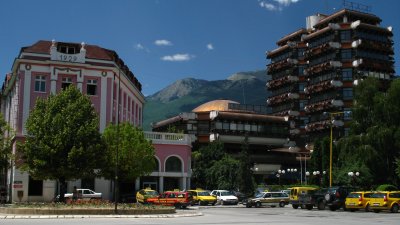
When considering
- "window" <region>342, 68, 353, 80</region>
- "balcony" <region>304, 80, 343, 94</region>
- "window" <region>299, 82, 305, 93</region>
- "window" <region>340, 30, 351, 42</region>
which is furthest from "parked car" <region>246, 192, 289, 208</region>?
"window" <region>299, 82, 305, 93</region>

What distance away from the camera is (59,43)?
56594 mm

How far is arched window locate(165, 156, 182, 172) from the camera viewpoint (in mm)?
62250

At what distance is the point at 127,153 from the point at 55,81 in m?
12.3

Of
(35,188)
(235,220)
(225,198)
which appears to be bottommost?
(235,220)

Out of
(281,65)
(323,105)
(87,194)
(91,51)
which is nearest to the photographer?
(87,194)

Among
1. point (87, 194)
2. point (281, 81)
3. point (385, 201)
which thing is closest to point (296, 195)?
point (385, 201)

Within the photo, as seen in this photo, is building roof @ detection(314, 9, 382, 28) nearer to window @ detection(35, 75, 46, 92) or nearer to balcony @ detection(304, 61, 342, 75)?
balcony @ detection(304, 61, 342, 75)

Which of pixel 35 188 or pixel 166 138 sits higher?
pixel 166 138

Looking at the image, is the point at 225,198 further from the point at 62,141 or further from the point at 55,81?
the point at 55,81

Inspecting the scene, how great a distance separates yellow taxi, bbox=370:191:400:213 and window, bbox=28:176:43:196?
32.0 meters

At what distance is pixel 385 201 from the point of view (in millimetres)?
38062

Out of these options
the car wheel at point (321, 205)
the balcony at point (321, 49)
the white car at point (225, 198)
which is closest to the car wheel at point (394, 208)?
the car wheel at point (321, 205)

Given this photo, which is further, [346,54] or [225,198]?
[346,54]

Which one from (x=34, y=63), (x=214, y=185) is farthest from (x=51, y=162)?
(x=214, y=185)
